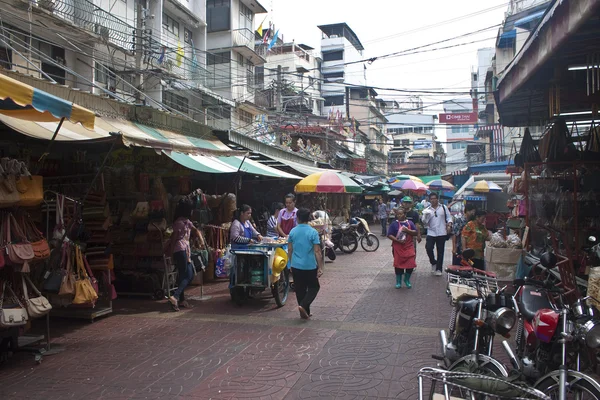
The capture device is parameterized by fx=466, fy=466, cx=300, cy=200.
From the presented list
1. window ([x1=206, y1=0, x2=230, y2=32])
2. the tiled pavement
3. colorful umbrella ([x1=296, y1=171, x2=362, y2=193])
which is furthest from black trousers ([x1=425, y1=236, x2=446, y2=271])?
window ([x1=206, y1=0, x2=230, y2=32])

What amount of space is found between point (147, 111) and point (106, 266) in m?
4.60

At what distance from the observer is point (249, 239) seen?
8.19m

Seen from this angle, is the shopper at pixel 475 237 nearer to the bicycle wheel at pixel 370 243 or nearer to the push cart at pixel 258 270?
the push cart at pixel 258 270

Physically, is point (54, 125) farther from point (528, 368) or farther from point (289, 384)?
point (528, 368)

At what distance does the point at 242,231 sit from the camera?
27.0 feet

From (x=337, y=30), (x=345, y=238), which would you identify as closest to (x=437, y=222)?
(x=345, y=238)

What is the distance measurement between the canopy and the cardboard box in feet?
20.2

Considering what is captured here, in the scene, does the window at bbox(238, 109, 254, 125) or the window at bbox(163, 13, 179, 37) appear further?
the window at bbox(238, 109, 254, 125)

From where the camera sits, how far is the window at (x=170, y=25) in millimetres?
20728

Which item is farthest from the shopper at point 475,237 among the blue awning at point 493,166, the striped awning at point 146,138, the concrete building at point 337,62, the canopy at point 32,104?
the concrete building at point 337,62

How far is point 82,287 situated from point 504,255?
20.6 feet

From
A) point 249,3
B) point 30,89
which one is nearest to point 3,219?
point 30,89

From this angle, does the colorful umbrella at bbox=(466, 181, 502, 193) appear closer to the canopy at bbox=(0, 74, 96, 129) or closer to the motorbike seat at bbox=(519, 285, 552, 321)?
the motorbike seat at bbox=(519, 285, 552, 321)

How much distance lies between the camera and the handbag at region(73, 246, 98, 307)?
19.8 feet
